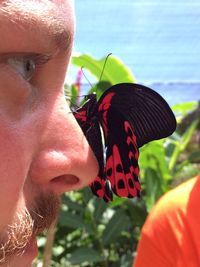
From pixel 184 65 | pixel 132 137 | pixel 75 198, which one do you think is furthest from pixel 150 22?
pixel 132 137

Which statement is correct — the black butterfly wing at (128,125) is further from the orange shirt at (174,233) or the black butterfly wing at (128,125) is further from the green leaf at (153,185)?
the green leaf at (153,185)

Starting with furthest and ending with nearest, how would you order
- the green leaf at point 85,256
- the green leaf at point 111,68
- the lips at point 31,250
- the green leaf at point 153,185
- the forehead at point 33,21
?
the green leaf at point 153,185, the green leaf at point 85,256, the green leaf at point 111,68, the lips at point 31,250, the forehead at point 33,21

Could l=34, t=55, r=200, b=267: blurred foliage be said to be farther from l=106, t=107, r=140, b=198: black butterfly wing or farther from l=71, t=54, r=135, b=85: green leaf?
l=106, t=107, r=140, b=198: black butterfly wing

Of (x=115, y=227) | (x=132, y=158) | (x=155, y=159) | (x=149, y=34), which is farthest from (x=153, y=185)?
(x=132, y=158)

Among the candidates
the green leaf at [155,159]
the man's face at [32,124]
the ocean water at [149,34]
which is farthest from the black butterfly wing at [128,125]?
the ocean water at [149,34]

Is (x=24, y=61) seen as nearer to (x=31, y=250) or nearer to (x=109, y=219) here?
(x=31, y=250)

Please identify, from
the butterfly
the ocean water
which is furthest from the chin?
the ocean water
